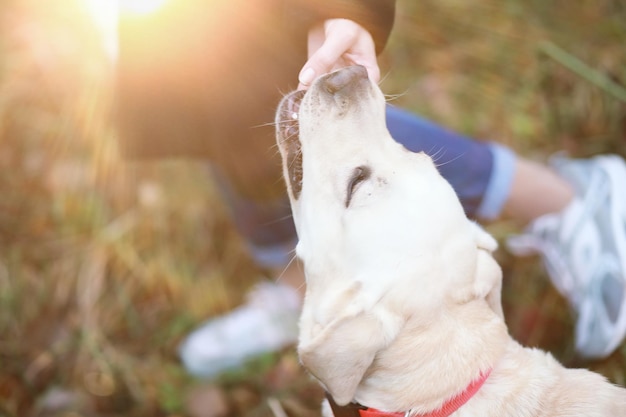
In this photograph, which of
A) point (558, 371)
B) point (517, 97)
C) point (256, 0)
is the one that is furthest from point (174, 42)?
point (517, 97)

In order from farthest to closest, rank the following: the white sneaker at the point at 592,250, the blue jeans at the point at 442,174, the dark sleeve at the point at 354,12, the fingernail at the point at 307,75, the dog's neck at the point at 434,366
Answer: the white sneaker at the point at 592,250 → the blue jeans at the point at 442,174 → the dark sleeve at the point at 354,12 → the fingernail at the point at 307,75 → the dog's neck at the point at 434,366

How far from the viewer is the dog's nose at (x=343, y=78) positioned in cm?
168

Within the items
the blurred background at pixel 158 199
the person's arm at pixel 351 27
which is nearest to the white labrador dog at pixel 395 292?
the person's arm at pixel 351 27

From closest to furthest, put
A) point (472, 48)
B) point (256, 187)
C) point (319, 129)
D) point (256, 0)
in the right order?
point (319, 129) < point (256, 0) < point (256, 187) < point (472, 48)

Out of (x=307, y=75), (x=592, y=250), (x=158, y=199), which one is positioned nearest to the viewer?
(x=307, y=75)

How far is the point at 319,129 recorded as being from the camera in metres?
1.71

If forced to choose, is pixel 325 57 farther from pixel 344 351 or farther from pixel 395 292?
pixel 344 351

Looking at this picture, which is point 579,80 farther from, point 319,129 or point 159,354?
point 159,354

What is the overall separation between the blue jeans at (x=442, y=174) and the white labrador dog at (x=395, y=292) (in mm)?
517

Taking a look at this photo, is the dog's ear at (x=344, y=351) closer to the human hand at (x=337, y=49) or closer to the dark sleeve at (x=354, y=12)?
the human hand at (x=337, y=49)

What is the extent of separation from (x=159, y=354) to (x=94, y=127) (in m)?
1.17

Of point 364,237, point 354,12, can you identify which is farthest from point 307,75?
point 364,237

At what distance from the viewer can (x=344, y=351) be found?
4.92 feet

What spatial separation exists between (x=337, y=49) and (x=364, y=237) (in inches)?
21.2
